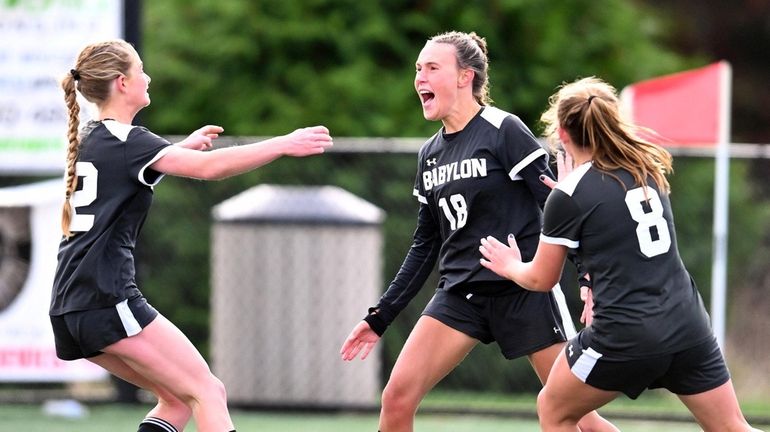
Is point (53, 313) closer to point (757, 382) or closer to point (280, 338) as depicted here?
point (280, 338)

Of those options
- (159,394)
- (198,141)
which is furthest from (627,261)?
(159,394)

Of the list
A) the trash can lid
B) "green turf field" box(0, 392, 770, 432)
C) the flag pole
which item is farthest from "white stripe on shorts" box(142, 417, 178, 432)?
the flag pole

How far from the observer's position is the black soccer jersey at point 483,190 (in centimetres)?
554

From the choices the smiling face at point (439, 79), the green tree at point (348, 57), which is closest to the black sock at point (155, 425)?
the smiling face at point (439, 79)

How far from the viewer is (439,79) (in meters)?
5.66

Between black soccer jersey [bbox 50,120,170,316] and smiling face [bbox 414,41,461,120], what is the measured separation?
116cm

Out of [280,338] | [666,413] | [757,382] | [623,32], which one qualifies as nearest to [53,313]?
[280,338]

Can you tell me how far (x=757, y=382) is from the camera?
10148 millimetres

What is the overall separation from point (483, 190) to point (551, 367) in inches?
30.8

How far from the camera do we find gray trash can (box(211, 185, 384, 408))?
9430 millimetres

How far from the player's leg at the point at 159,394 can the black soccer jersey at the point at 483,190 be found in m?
1.23

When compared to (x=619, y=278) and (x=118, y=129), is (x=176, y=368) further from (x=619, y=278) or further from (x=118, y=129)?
(x=619, y=278)

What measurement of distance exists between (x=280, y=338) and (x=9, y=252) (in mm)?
2006

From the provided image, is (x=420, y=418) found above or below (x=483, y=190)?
below
